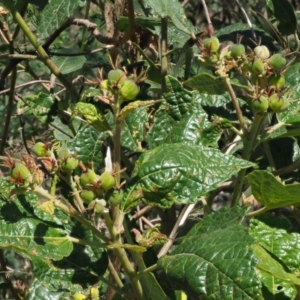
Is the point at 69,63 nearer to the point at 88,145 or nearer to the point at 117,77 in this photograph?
the point at 88,145

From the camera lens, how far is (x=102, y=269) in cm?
115

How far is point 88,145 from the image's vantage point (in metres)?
1.16

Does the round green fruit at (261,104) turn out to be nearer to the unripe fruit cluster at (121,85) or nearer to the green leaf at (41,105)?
the unripe fruit cluster at (121,85)

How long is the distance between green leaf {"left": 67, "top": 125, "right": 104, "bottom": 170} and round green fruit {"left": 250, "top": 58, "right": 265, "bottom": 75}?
0.28m

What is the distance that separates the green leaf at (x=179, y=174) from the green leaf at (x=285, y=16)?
0.57 meters

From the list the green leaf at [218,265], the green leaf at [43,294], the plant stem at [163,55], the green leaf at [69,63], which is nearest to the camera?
the green leaf at [218,265]

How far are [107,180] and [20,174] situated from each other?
0.11m

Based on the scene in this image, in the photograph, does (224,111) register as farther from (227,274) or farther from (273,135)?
(227,274)

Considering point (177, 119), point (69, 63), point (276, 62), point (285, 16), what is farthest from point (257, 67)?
point (69, 63)

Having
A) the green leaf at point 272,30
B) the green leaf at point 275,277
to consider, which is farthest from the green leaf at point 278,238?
the green leaf at point 272,30

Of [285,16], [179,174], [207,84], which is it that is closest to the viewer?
[179,174]

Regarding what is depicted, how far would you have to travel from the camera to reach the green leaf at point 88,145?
3.77 feet

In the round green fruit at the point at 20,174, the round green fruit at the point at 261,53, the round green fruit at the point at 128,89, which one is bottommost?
the round green fruit at the point at 20,174

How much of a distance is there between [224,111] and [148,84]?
0.55ft
